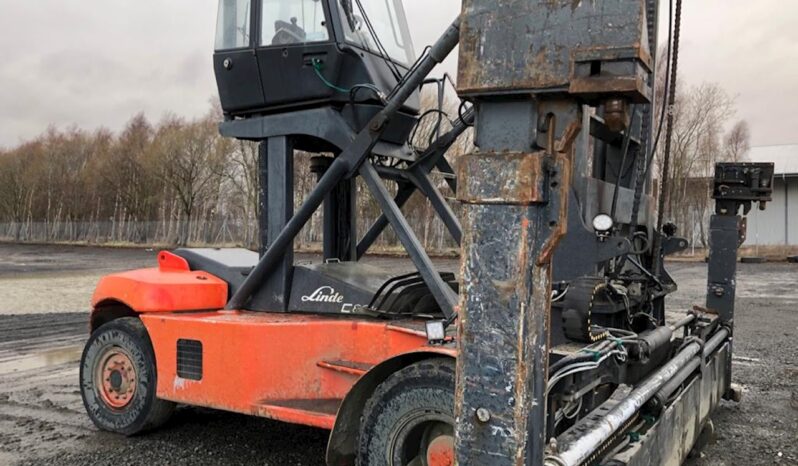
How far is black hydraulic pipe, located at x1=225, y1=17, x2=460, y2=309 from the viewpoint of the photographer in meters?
4.02

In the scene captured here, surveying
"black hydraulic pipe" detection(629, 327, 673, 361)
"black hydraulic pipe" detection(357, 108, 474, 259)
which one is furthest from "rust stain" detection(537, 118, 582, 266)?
"black hydraulic pipe" detection(357, 108, 474, 259)

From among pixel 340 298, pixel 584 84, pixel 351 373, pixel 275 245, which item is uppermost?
pixel 584 84

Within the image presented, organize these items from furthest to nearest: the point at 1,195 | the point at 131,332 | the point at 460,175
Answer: the point at 1,195
the point at 131,332
the point at 460,175

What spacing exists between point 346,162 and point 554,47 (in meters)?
2.61

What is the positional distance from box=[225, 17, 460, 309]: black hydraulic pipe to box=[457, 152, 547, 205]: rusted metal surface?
73.1 inches

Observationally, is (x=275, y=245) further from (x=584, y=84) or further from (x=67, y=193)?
(x=67, y=193)

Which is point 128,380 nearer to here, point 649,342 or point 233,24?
point 233,24

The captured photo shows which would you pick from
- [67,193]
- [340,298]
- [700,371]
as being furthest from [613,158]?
[67,193]

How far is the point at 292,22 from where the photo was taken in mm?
5160

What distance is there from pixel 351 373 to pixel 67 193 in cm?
6998

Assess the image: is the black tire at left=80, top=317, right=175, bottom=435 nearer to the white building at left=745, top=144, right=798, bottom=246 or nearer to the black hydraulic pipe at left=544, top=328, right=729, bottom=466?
the black hydraulic pipe at left=544, top=328, right=729, bottom=466

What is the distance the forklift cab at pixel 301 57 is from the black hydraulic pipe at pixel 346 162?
418 mm

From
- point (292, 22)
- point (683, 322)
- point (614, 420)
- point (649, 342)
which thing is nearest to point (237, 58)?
point (292, 22)

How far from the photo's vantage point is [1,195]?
73.2 meters
